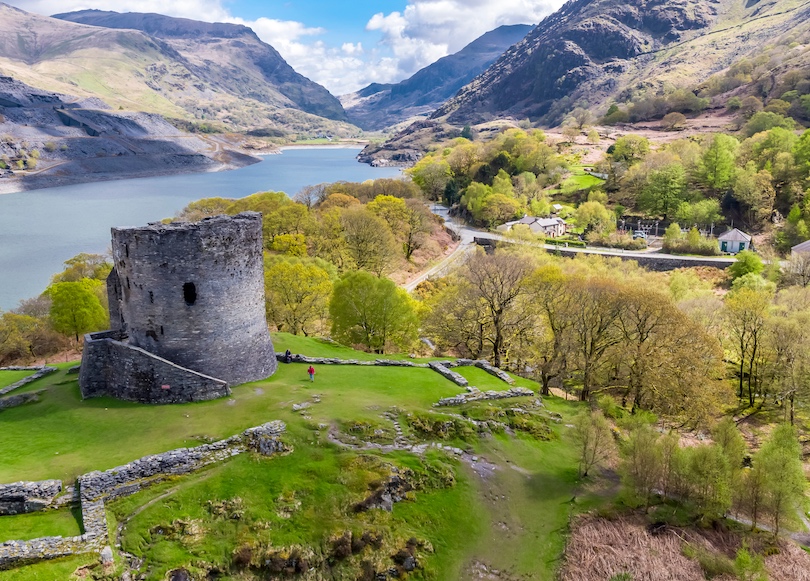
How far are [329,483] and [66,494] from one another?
305 inches

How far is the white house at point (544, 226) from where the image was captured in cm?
8419

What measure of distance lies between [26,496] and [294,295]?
2723 cm

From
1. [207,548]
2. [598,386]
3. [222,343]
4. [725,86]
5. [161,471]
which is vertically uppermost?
[725,86]

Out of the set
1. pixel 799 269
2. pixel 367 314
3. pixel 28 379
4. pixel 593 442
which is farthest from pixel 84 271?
pixel 799 269

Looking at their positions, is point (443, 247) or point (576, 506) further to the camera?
Result: point (443, 247)

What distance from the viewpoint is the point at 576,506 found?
62.6 feet

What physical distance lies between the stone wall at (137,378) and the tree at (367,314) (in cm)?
1506

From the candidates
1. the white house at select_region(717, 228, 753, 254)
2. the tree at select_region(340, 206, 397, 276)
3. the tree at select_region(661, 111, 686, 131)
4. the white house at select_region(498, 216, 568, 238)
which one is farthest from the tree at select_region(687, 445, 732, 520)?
the tree at select_region(661, 111, 686, 131)

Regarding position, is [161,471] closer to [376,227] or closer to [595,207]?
[376,227]

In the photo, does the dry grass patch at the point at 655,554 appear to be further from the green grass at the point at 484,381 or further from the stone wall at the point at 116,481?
the stone wall at the point at 116,481

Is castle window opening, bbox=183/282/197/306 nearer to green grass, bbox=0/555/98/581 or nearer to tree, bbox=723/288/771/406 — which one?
green grass, bbox=0/555/98/581

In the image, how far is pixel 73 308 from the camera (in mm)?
45094

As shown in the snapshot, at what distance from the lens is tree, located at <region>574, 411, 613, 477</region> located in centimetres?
2019

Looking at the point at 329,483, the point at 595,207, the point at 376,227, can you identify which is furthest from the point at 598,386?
the point at 595,207
